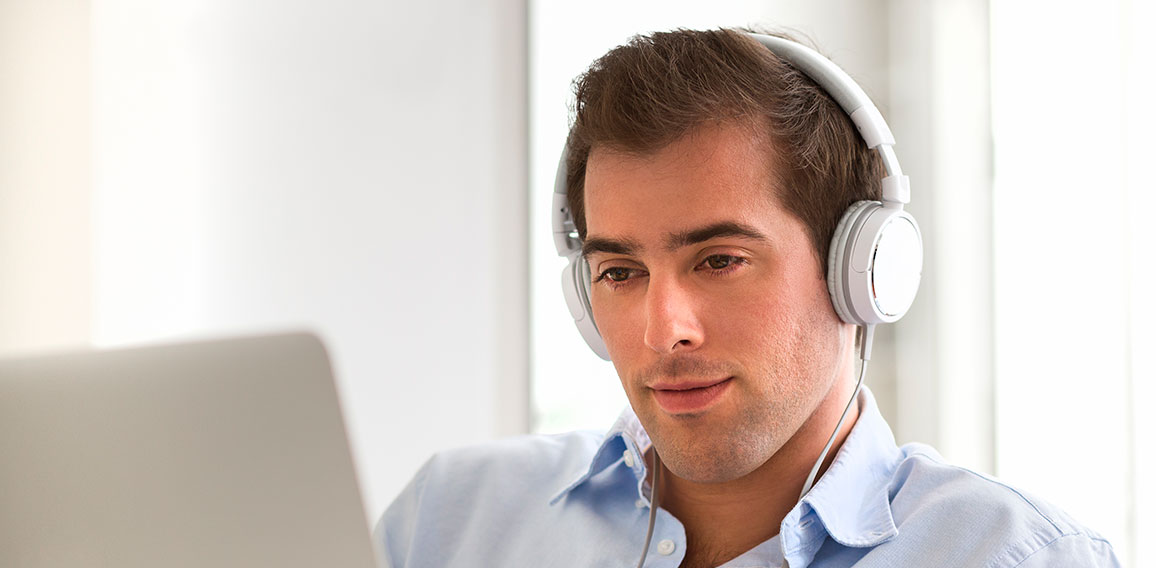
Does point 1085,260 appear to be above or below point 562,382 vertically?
above

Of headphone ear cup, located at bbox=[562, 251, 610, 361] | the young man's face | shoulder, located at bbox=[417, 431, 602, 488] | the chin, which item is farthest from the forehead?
shoulder, located at bbox=[417, 431, 602, 488]

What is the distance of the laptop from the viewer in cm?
33

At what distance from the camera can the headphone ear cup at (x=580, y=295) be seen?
1.16 m

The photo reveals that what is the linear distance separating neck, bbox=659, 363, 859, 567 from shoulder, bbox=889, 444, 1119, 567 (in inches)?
4.9

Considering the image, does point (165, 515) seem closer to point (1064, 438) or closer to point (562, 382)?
point (1064, 438)

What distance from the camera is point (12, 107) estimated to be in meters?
1.14

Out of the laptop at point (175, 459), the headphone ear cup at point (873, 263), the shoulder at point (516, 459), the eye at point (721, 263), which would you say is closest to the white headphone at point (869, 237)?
the headphone ear cup at point (873, 263)

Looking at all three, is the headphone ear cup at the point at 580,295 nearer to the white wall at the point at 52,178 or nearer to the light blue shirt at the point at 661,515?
the light blue shirt at the point at 661,515

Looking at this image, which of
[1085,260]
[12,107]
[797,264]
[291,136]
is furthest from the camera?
[291,136]

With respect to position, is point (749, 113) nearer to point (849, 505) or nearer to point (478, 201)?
point (849, 505)

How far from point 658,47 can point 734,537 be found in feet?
1.96

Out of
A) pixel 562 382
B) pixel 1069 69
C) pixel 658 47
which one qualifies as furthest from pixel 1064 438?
pixel 562 382

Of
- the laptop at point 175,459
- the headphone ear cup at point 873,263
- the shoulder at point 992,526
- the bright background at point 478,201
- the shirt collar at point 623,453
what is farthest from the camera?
the bright background at point 478,201

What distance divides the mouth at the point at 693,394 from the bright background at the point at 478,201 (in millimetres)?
692
